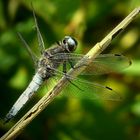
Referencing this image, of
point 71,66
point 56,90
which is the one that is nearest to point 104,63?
point 71,66

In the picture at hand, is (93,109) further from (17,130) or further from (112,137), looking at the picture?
(17,130)

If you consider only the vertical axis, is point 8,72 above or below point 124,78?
below

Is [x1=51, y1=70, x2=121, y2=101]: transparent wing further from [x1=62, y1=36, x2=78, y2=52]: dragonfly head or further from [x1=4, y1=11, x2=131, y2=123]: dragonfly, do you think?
[x1=62, y1=36, x2=78, y2=52]: dragonfly head

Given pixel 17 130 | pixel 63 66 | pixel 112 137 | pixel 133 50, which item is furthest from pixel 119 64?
pixel 133 50

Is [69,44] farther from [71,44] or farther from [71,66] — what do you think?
[71,66]

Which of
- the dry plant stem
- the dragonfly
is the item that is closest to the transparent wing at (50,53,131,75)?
the dragonfly

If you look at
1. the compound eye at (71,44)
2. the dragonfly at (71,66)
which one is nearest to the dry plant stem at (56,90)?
the dragonfly at (71,66)
